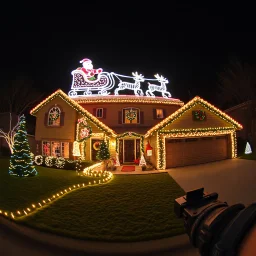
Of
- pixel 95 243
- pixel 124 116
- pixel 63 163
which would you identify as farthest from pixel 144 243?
pixel 124 116

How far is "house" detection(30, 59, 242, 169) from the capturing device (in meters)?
13.4

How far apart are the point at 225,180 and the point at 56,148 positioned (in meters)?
13.6

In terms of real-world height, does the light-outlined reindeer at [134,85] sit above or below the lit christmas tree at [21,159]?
above

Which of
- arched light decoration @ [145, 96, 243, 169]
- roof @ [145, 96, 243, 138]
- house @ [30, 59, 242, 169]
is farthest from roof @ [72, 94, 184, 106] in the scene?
arched light decoration @ [145, 96, 243, 169]

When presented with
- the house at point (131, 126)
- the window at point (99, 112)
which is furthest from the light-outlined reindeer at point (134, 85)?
the window at point (99, 112)

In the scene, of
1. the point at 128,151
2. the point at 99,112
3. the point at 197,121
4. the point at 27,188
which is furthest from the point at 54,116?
the point at 197,121

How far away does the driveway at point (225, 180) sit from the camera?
23.3 feet

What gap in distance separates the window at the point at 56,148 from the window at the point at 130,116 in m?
6.09

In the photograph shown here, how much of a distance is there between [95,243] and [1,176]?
9467mm

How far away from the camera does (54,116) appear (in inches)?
631

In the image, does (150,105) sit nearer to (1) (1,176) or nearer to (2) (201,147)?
(2) (201,147)

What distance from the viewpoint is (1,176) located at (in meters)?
10.7

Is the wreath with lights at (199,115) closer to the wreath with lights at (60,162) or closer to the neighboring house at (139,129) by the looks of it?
the neighboring house at (139,129)

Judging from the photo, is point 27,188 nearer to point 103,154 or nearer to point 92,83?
point 103,154
